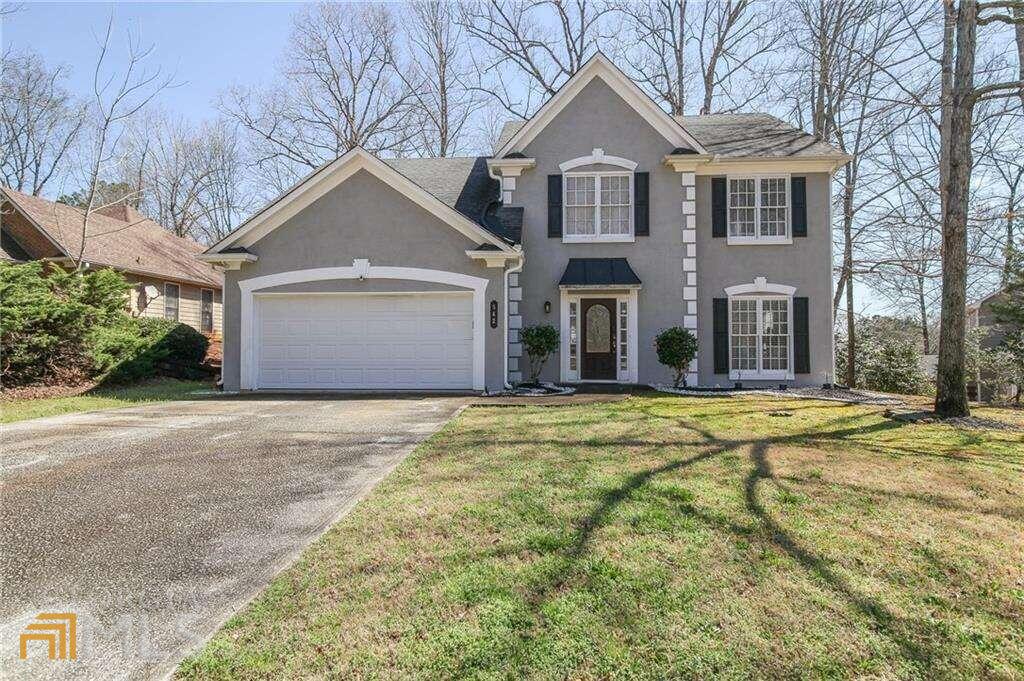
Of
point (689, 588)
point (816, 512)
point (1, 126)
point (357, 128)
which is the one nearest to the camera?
point (689, 588)

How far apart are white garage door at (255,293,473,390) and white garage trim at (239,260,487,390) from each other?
0.67ft

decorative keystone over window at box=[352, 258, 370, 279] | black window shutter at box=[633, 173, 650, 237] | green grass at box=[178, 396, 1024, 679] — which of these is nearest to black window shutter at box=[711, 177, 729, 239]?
black window shutter at box=[633, 173, 650, 237]

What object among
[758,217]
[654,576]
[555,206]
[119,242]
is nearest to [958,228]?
[758,217]

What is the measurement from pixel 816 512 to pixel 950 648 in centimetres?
165

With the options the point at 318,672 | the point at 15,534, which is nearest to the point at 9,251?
the point at 15,534

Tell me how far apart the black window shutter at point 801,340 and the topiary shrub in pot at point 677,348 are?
9.22 ft

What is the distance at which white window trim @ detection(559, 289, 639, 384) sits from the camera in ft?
44.3

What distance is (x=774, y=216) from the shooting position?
13.8 metres

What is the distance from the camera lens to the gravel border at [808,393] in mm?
11359

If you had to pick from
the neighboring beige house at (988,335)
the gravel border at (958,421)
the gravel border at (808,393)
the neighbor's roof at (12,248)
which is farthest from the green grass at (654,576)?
the neighbor's roof at (12,248)

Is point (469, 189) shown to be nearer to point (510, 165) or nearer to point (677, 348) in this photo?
point (510, 165)

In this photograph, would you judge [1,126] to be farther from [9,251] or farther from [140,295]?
[140,295]

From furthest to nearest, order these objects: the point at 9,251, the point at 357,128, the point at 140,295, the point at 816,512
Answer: the point at 357,128
the point at 140,295
the point at 9,251
the point at 816,512

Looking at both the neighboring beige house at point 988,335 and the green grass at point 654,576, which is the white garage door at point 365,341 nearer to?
the green grass at point 654,576
